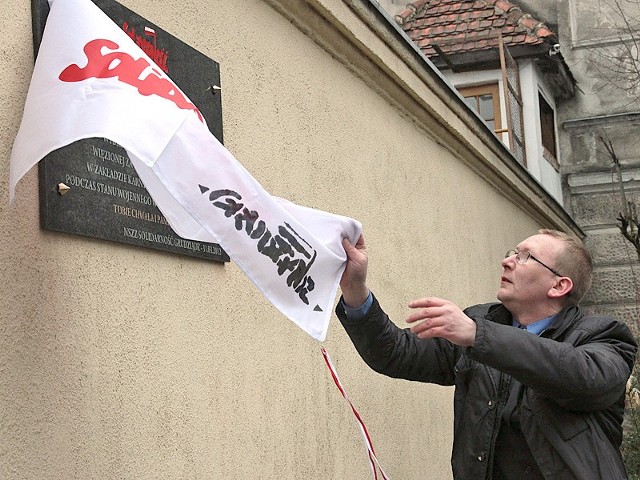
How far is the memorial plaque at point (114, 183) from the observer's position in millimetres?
2701

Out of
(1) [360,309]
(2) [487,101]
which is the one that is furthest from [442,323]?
(2) [487,101]

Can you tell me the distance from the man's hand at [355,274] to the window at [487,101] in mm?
11061

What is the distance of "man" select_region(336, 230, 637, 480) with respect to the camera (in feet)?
10.4

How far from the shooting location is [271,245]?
2.67m

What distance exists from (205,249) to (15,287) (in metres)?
1.05

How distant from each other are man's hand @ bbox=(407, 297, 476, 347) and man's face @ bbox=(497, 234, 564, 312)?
68 cm

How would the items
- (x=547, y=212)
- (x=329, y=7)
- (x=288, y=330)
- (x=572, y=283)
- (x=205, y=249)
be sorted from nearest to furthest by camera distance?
(x=205, y=249) < (x=572, y=283) < (x=288, y=330) < (x=329, y=7) < (x=547, y=212)

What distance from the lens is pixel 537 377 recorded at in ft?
10.4

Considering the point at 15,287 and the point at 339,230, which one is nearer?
the point at 15,287

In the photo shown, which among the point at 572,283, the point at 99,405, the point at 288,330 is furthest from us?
the point at 288,330

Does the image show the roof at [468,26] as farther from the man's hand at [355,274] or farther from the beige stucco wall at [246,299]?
the man's hand at [355,274]

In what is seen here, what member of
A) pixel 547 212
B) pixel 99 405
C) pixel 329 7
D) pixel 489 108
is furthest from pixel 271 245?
pixel 489 108

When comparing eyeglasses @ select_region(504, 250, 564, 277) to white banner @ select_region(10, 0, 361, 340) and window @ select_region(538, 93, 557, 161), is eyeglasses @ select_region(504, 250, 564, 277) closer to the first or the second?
white banner @ select_region(10, 0, 361, 340)

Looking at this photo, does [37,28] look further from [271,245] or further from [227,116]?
[227,116]
